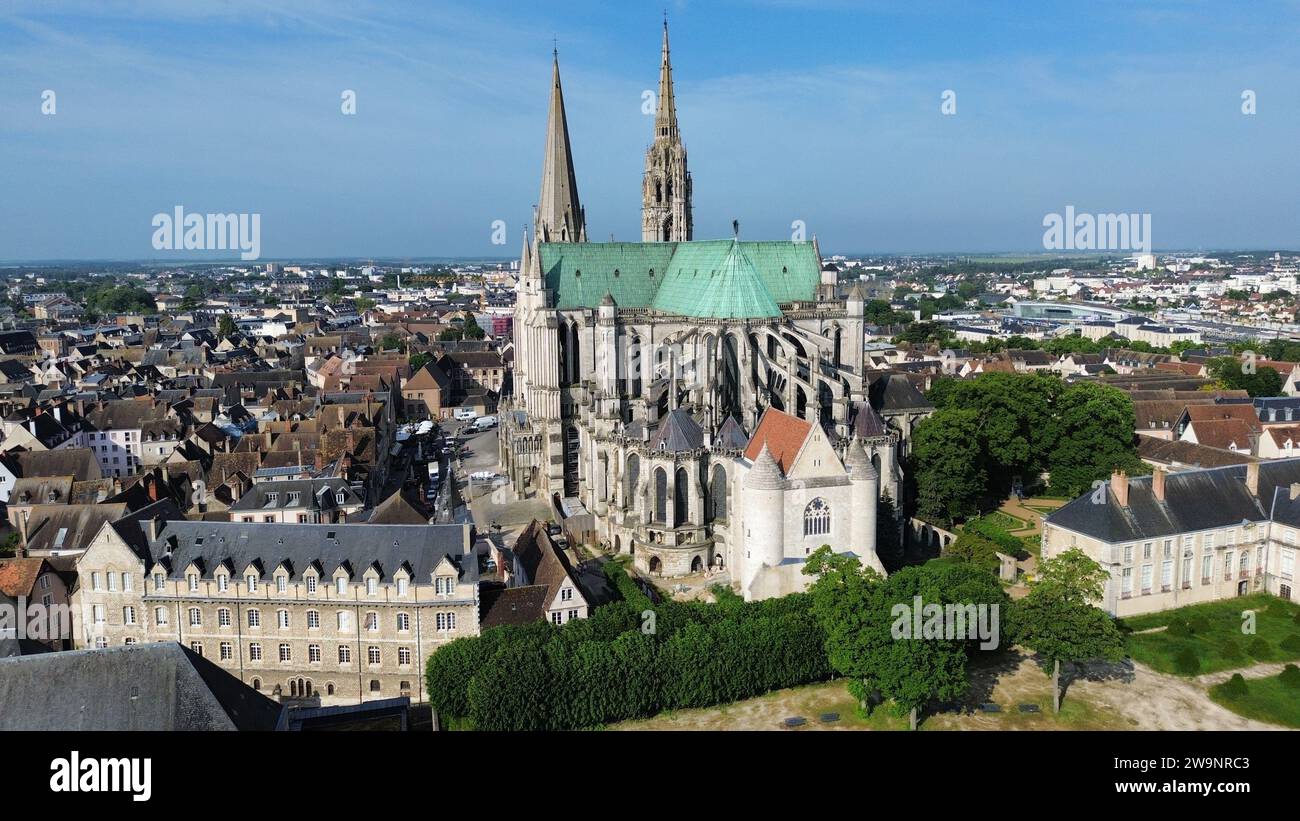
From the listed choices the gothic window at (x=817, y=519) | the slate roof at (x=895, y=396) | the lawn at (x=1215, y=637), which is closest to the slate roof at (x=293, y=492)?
the gothic window at (x=817, y=519)

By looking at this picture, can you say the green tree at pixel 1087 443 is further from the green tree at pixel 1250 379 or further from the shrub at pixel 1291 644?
the green tree at pixel 1250 379

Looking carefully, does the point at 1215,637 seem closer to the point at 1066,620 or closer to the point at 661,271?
the point at 1066,620

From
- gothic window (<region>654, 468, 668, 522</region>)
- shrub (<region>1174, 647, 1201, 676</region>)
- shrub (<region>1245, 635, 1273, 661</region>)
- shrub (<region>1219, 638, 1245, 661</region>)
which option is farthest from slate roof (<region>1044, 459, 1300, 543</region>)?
gothic window (<region>654, 468, 668, 522</region>)

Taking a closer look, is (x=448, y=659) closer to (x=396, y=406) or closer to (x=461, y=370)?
(x=396, y=406)

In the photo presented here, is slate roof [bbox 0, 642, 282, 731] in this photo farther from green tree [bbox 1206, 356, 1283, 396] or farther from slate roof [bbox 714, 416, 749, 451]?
green tree [bbox 1206, 356, 1283, 396]

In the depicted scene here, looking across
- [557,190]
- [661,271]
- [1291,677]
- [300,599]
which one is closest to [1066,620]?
[1291,677]

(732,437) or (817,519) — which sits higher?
(732,437)
